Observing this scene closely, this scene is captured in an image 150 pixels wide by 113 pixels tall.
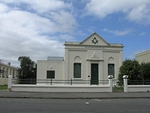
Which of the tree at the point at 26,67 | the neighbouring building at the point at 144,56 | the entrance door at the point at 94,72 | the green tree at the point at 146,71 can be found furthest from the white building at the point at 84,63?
the tree at the point at 26,67

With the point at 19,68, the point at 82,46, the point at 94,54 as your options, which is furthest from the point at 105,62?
the point at 19,68

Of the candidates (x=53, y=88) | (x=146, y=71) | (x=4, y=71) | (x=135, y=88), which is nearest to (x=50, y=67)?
(x=53, y=88)

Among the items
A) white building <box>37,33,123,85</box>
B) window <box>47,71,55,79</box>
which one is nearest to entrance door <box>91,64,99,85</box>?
white building <box>37,33,123,85</box>

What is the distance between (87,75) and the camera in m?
29.2

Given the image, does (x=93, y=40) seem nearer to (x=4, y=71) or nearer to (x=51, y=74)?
(x=51, y=74)

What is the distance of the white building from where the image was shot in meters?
29.2

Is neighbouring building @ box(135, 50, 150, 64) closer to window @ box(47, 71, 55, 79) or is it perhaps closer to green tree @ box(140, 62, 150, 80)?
green tree @ box(140, 62, 150, 80)

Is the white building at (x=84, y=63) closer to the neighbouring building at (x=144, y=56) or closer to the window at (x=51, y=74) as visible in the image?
the window at (x=51, y=74)

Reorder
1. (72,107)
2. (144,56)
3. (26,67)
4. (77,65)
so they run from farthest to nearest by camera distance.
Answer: (26,67) < (144,56) < (77,65) < (72,107)

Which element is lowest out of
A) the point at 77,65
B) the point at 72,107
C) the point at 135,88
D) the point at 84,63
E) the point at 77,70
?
the point at 72,107

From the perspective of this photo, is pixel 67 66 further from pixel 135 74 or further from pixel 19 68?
pixel 19 68

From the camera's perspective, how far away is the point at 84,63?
2956cm

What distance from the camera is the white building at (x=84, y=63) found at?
96.0ft

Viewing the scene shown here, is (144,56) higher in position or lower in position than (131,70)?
higher
